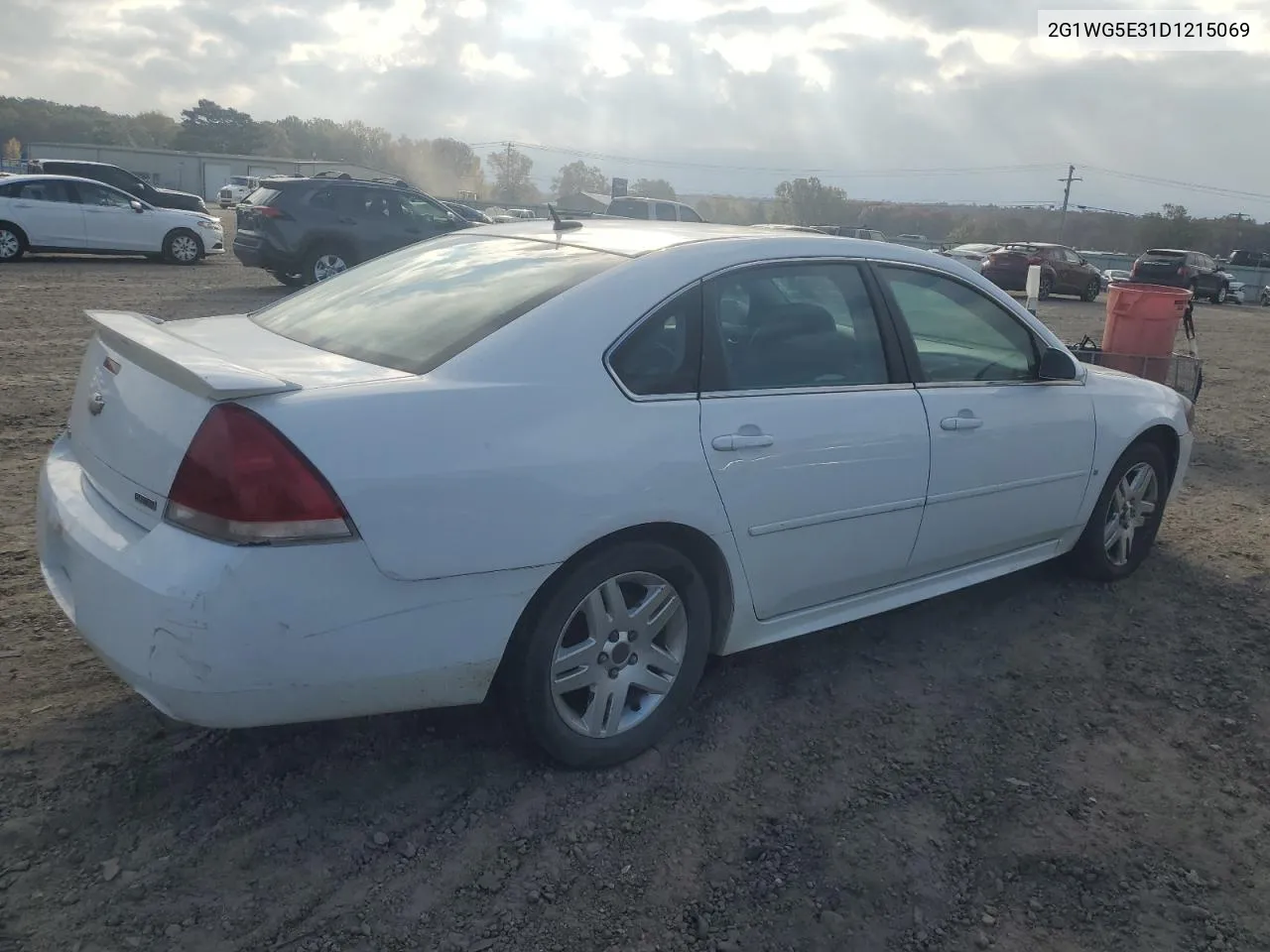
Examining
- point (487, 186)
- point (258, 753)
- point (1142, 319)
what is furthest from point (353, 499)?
point (487, 186)

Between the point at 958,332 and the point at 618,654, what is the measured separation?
6.56 ft

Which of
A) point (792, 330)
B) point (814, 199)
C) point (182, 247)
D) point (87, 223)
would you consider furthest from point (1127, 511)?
point (814, 199)

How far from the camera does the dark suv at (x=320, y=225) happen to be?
1544 cm

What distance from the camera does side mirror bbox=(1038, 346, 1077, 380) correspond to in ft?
14.5

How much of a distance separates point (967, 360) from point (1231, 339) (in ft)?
60.6

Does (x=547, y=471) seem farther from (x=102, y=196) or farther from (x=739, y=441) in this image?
(x=102, y=196)

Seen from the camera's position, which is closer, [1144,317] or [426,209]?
[1144,317]

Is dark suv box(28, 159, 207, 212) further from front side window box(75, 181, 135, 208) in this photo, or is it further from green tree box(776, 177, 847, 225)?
green tree box(776, 177, 847, 225)

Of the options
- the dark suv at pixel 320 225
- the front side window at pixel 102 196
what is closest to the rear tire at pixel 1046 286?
the dark suv at pixel 320 225

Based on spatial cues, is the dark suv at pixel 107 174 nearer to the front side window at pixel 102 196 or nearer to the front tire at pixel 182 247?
the front tire at pixel 182 247

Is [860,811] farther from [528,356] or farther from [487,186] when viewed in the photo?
[487,186]

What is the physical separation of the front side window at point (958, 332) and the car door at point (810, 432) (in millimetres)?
173

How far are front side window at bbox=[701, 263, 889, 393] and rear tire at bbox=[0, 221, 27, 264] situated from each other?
17482 millimetres

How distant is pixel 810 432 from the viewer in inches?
136
